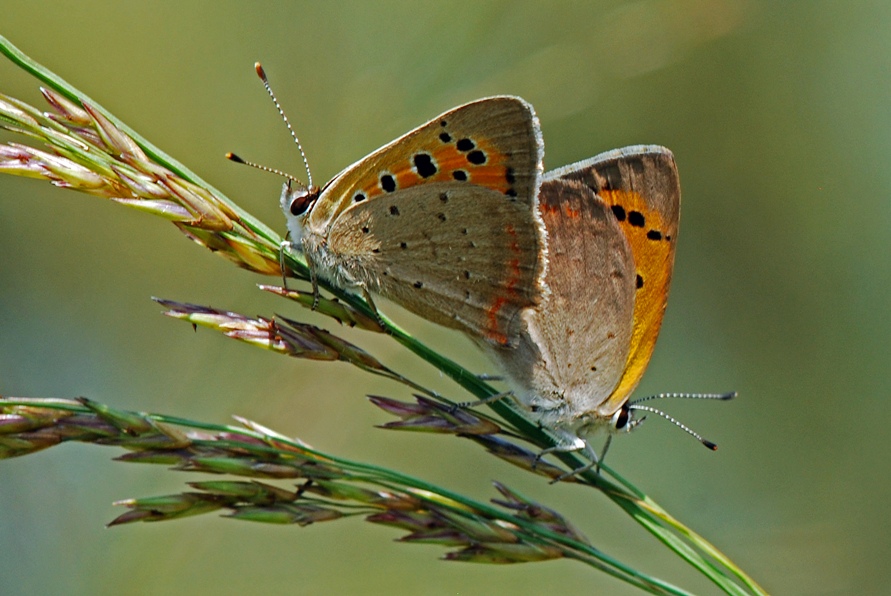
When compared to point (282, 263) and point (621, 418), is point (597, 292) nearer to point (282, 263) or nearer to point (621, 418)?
point (621, 418)

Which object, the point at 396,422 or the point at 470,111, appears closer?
the point at 396,422

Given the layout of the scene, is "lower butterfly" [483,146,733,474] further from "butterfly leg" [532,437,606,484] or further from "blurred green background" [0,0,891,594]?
"blurred green background" [0,0,891,594]

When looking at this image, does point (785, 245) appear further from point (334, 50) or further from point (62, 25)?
point (62, 25)

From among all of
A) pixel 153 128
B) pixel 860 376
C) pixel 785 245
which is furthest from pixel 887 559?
pixel 153 128

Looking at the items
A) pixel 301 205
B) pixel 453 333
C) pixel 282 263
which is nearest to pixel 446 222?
pixel 301 205

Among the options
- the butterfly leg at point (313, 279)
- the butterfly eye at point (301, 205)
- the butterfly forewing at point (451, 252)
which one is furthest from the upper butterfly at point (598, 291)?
the butterfly eye at point (301, 205)

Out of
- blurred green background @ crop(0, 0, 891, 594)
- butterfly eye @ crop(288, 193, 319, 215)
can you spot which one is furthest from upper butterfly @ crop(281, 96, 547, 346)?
blurred green background @ crop(0, 0, 891, 594)
